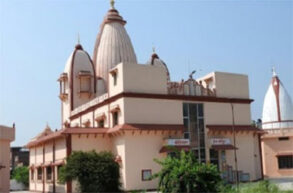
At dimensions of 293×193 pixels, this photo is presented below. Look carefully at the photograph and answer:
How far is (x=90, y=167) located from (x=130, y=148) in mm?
3630

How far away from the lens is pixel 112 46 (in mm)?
35406

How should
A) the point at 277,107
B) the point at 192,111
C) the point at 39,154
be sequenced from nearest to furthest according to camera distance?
the point at 192,111 < the point at 39,154 < the point at 277,107

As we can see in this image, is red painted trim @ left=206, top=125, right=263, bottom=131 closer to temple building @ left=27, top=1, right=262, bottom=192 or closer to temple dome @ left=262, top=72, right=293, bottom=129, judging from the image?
temple building @ left=27, top=1, right=262, bottom=192

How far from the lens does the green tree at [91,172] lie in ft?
74.3

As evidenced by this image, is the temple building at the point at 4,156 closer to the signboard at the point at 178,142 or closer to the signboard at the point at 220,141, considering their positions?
the signboard at the point at 178,142

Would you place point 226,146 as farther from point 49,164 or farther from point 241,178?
point 49,164

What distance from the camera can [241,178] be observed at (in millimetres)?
28688

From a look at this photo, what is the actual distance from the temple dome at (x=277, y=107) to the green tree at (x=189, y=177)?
25.7 metres

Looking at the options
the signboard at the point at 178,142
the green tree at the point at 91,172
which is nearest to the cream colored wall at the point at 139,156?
the signboard at the point at 178,142

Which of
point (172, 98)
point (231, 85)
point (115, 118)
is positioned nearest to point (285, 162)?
point (231, 85)

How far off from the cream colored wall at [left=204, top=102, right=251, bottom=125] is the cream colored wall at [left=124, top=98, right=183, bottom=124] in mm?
2279

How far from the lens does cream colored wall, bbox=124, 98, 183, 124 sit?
1027 inches

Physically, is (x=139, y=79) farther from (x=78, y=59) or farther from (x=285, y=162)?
(x=285, y=162)

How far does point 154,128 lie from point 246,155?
26.1 feet
